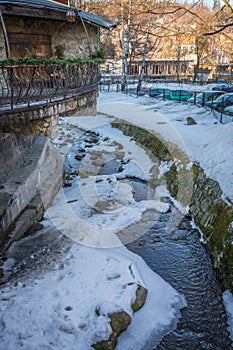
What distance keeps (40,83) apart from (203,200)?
628 cm

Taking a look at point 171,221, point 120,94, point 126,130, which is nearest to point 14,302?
point 171,221

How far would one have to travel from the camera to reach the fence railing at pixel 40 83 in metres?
7.24

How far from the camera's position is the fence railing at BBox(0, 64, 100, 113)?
724 cm

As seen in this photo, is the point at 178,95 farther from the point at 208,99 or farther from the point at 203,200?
the point at 203,200

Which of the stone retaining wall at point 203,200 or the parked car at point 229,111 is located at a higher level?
the parked car at point 229,111

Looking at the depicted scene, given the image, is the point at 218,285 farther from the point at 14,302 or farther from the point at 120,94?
the point at 120,94

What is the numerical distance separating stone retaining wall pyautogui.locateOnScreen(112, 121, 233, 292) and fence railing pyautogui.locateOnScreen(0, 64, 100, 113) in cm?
509

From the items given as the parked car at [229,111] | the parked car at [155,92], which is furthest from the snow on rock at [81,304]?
the parked car at [155,92]

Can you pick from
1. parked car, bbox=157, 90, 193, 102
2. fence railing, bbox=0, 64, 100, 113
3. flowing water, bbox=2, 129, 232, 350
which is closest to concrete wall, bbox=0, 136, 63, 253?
flowing water, bbox=2, 129, 232, 350

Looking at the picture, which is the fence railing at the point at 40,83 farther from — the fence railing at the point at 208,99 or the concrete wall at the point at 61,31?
the fence railing at the point at 208,99

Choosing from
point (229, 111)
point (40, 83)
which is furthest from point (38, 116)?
point (229, 111)

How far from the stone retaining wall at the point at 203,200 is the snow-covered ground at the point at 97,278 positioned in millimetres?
398

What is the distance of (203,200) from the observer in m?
10.5

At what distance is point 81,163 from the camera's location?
55.1 ft
